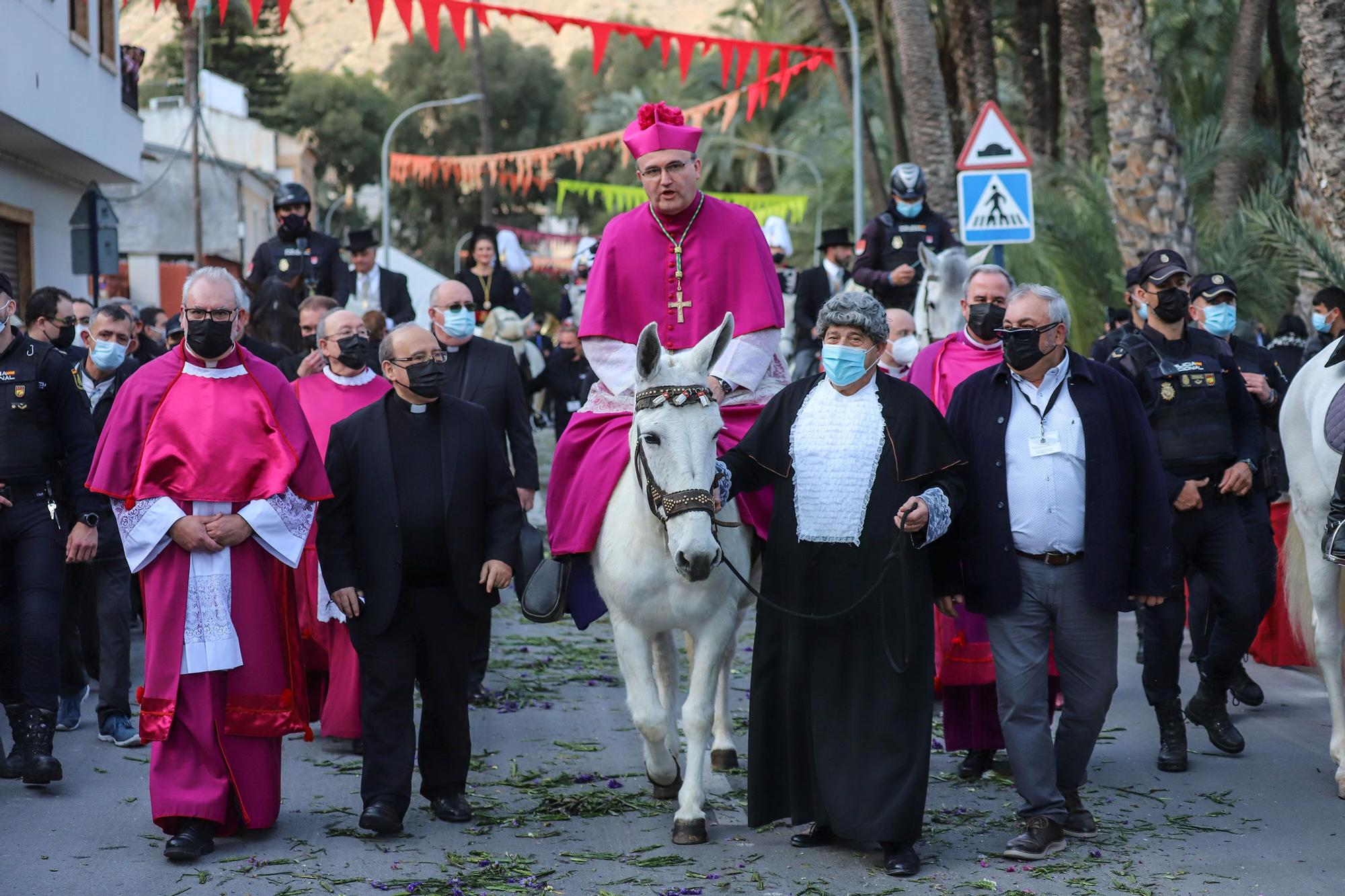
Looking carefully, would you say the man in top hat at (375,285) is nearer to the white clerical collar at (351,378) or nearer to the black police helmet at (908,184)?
the black police helmet at (908,184)

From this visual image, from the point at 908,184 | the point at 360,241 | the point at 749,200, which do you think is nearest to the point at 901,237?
the point at 908,184

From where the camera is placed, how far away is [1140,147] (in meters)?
16.3

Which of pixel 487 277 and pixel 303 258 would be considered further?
pixel 487 277

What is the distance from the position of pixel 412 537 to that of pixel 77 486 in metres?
1.92

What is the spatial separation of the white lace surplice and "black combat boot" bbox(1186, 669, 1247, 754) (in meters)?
4.50

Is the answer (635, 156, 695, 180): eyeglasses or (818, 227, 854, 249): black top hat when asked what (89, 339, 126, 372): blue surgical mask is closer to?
(635, 156, 695, 180): eyeglasses

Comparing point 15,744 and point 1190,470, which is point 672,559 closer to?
point 1190,470

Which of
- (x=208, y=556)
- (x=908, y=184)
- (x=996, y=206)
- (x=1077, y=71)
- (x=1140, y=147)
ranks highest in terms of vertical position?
(x=1077, y=71)

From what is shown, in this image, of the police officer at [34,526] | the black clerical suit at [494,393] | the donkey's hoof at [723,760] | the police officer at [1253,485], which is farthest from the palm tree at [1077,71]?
the police officer at [34,526]

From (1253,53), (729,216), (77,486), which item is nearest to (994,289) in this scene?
(729,216)

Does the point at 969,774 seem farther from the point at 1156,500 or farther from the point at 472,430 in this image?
the point at 472,430

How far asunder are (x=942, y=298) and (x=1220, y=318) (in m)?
2.30

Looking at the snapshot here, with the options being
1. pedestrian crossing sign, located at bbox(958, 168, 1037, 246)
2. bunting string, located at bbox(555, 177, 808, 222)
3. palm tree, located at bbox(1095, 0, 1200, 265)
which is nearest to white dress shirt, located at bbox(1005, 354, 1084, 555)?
pedestrian crossing sign, located at bbox(958, 168, 1037, 246)

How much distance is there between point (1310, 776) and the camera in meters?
7.69
